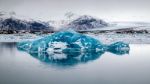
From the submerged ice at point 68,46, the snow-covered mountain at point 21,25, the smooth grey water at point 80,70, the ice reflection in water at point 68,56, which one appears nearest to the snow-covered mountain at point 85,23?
the submerged ice at point 68,46

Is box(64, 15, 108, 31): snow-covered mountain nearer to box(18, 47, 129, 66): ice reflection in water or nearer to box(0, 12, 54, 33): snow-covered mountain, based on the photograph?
box(0, 12, 54, 33): snow-covered mountain

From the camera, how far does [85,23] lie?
6.39m

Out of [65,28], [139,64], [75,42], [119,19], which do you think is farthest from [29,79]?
[119,19]

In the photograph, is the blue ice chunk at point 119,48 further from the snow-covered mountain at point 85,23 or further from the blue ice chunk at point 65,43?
the snow-covered mountain at point 85,23

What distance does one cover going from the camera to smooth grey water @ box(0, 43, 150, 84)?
348 cm

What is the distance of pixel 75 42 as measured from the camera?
598cm

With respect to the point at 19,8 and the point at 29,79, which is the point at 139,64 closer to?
the point at 29,79

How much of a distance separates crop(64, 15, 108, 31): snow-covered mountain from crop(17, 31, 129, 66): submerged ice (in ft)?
0.89

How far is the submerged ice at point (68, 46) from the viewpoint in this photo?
231 inches

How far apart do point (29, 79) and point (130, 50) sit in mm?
3221

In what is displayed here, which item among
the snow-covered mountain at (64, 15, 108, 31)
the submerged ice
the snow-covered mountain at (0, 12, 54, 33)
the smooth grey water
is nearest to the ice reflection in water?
the submerged ice

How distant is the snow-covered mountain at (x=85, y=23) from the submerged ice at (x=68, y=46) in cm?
27

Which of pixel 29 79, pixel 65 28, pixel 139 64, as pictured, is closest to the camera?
pixel 29 79

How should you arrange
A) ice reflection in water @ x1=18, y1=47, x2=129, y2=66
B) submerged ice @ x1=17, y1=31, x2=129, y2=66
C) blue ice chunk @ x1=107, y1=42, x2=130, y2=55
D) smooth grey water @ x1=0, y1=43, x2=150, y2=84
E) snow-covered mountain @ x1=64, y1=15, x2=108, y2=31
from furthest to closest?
1. snow-covered mountain @ x1=64, y1=15, x2=108, y2=31
2. blue ice chunk @ x1=107, y1=42, x2=130, y2=55
3. submerged ice @ x1=17, y1=31, x2=129, y2=66
4. ice reflection in water @ x1=18, y1=47, x2=129, y2=66
5. smooth grey water @ x1=0, y1=43, x2=150, y2=84
